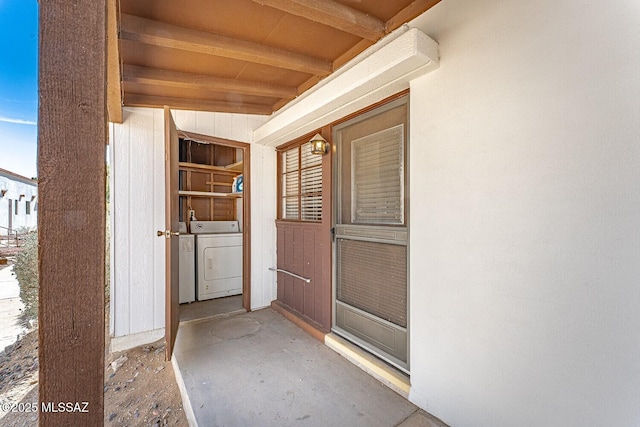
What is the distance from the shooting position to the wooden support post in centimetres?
65

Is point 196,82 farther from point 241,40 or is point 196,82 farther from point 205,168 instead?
point 205,168

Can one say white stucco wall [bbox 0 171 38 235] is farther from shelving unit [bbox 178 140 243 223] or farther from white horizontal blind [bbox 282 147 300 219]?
white horizontal blind [bbox 282 147 300 219]

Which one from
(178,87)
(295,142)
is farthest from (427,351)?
(178,87)

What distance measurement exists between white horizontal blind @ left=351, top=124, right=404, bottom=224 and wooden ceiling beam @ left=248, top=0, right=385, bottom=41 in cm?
66

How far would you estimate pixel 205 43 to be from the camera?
6.24 ft

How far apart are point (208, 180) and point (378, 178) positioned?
343cm

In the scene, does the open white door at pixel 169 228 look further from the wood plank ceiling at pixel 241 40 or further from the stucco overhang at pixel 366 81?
the stucco overhang at pixel 366 81

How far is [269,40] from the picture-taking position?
79.7 inches

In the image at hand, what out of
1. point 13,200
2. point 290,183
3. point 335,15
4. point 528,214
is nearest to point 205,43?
point 335,15

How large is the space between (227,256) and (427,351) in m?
3.05

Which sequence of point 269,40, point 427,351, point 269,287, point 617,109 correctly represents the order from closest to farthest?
point 617,109 → point 427,351 → point 269,40 → point 269,287

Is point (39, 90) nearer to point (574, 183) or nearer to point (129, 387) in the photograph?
point (574, 183)

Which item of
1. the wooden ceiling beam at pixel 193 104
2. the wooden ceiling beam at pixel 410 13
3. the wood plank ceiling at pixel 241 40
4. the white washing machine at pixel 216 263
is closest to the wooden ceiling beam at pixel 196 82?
the wood plank ceiling at pixel 241 40

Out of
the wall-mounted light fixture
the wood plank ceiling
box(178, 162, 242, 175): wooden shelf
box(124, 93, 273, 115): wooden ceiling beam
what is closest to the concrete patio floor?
the wall-mounted light fixture
